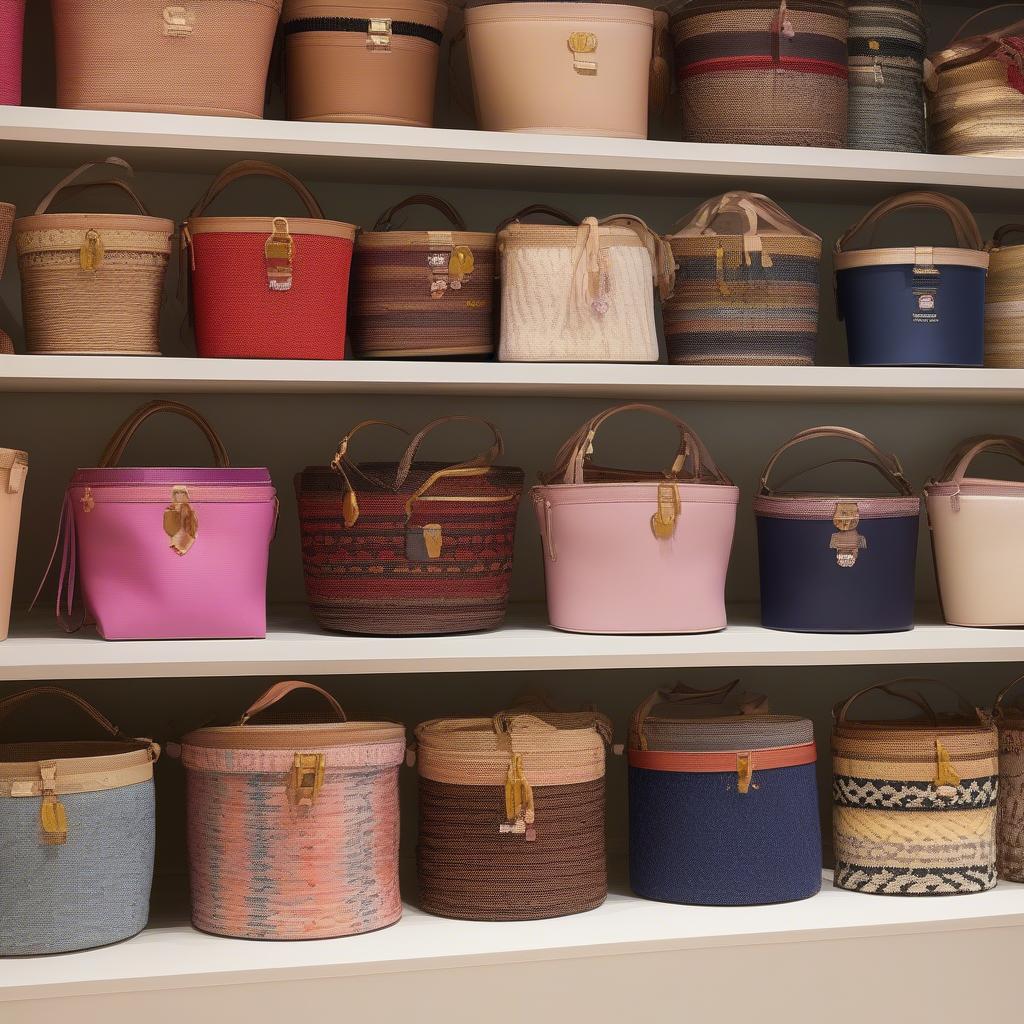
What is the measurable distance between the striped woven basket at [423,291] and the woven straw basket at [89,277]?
37cm

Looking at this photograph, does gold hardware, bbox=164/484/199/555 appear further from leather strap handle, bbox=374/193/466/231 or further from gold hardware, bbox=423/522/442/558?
leather strap handle, bbox=374/193/466/231

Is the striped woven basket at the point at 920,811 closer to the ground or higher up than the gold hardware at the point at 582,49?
closer to the ground

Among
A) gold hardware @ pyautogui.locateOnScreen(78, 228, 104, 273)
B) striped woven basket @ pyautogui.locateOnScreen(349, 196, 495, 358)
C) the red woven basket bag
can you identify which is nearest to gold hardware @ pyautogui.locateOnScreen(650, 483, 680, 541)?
striped woven basket @ pyautogui.locateOnScreen(349, 196, 495, 358)

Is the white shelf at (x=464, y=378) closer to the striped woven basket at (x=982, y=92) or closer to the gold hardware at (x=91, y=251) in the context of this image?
the gold hardware at (x=91, y=251)

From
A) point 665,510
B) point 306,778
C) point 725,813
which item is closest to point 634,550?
point 665,510

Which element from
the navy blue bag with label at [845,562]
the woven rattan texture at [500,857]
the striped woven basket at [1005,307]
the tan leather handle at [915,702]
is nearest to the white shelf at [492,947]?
the woven rattan texture at [500,857]

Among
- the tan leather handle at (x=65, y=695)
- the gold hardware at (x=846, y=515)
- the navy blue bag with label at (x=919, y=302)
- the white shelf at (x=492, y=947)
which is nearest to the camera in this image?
the white shelf at (x=492, y=947)

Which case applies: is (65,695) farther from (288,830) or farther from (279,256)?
(279,256)

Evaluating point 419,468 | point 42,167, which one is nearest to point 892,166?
point 419,468

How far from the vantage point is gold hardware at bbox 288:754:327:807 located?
2.39 meters

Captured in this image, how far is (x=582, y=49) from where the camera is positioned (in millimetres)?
2605

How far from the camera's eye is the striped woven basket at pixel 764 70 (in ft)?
8.84

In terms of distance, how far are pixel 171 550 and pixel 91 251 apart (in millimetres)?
515

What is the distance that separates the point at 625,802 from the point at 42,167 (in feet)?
5.69
